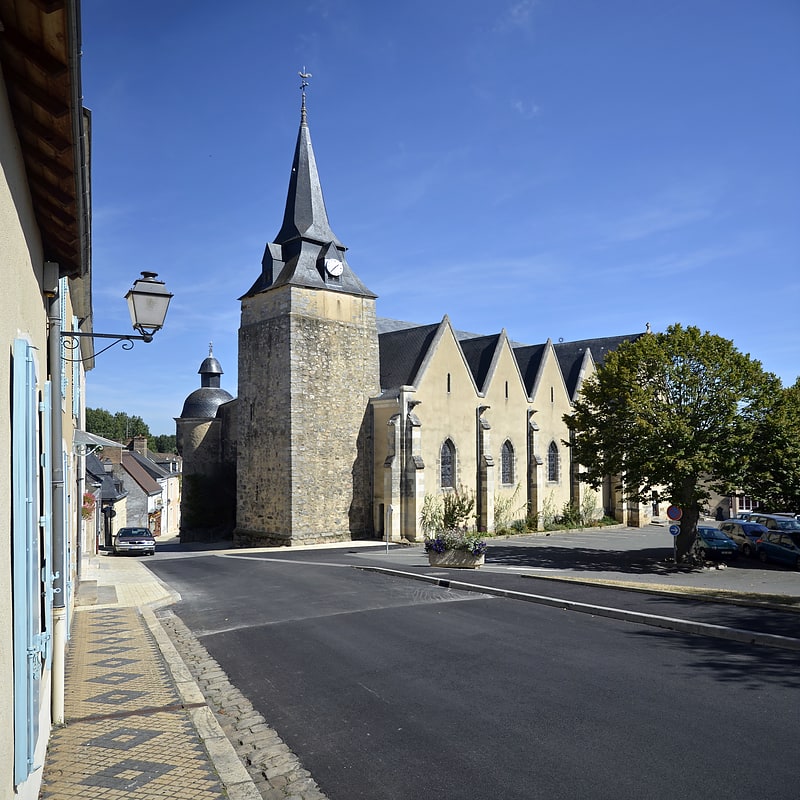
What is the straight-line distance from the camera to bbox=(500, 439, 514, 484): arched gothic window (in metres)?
35.7

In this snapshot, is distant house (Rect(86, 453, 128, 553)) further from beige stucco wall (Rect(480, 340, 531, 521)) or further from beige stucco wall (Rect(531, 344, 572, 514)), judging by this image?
beige stucco wall (Rect(531, 344, 572, 514))

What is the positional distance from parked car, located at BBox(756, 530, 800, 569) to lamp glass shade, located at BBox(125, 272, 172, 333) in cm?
2183

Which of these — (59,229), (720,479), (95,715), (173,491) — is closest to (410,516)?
(720,479)

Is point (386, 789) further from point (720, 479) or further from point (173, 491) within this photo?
point (173, 491)

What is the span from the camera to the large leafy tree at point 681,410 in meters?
20.1

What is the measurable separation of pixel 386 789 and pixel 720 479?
60.4 ft

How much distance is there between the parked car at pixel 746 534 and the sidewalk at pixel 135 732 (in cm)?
2106

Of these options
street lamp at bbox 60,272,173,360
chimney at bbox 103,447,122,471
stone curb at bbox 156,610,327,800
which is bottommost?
stone curb at bbox 156,610,327,800

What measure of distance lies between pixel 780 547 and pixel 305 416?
18316mm

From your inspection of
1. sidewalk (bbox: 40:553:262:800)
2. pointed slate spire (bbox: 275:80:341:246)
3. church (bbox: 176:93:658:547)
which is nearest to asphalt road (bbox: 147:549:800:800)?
sidewalk (bbox: 40:553:262:800)

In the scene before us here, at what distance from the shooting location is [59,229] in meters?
5.39

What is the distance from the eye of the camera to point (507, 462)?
36062mm

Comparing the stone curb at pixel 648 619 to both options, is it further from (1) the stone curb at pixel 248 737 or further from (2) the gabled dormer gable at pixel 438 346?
(2) the gabled dormer gable at pixel 438 346

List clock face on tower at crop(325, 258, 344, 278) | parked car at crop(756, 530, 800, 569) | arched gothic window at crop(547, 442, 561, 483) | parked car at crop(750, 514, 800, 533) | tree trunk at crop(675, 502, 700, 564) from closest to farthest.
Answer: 1. tree trunk at crop(675, 502, 700, 564)
2. parked car at crop(756, 530, 800, 569)
3. parked car at crop(750, 514, 800, 533)
4. clock face on tower at crop(325, 258, 344, 278)
5. arched gothic window at crop(547, 442, 561, 483)
